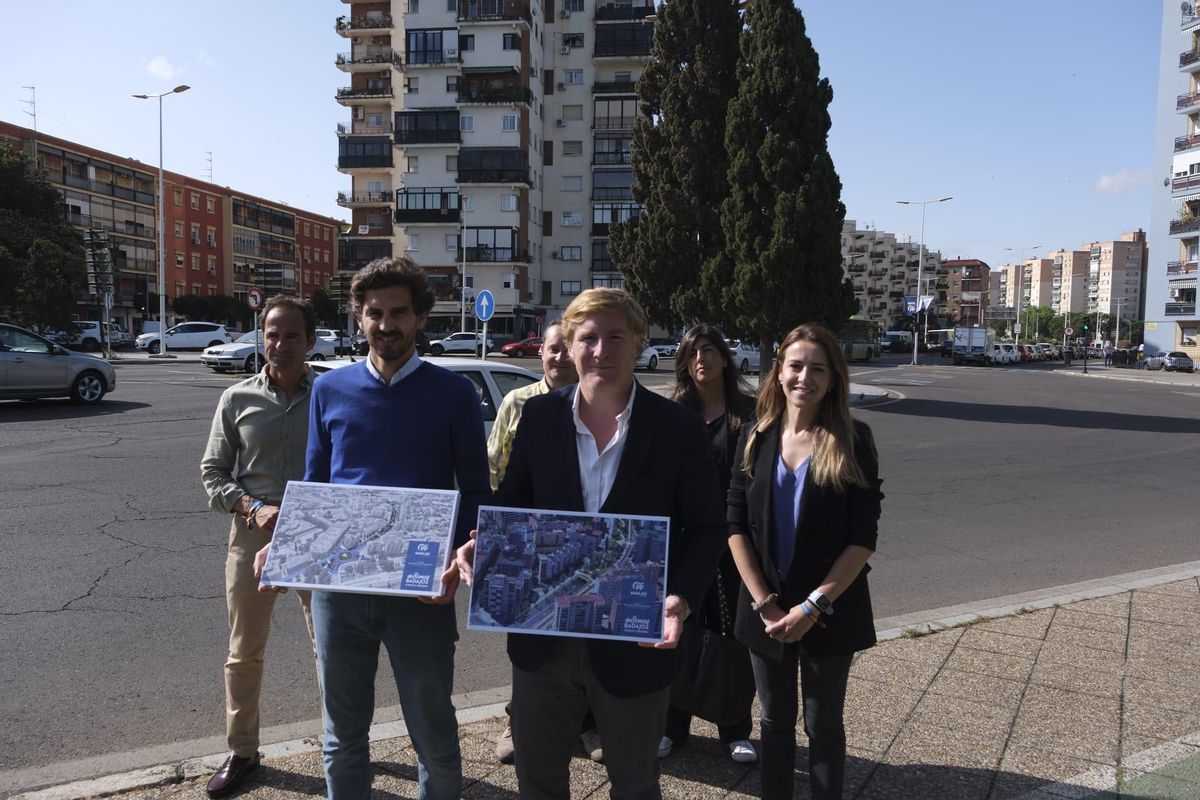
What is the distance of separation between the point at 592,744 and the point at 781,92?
22.2 meters

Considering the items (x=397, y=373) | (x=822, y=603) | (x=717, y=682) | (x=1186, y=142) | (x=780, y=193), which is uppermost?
(x=1186, y=142)

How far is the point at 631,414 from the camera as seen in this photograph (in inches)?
94.0

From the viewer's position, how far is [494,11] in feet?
194

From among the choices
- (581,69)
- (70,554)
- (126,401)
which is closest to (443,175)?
(581,69)

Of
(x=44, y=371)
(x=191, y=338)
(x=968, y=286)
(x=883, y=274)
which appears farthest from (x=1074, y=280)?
(x=44, y=371)

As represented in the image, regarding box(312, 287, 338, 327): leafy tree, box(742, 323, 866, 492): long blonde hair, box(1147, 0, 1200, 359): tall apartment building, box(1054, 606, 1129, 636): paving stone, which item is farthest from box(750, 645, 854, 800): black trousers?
box(312, 287, 338, 327): leafy tree

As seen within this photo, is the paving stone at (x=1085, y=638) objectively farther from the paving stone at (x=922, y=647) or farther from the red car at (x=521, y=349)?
the red car at (x=521, y=349)

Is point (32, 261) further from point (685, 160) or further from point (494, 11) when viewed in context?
point (494, 11)

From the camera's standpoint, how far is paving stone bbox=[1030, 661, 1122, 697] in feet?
13.7

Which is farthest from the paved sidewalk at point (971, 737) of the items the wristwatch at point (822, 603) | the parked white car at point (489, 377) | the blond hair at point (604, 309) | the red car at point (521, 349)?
the red car at point (521, 349)

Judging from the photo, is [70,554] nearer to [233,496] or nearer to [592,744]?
[233,496]

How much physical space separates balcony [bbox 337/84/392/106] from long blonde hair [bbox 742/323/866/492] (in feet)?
218

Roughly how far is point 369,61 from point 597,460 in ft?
222

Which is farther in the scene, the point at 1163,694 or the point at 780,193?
the point at 780,193
